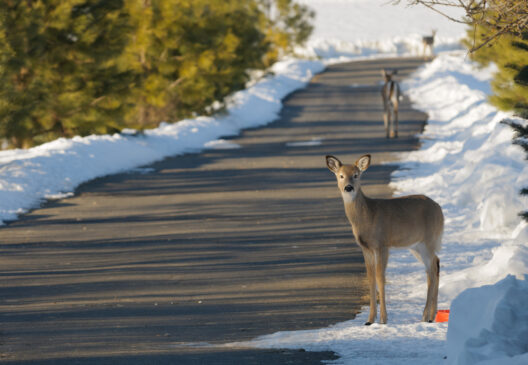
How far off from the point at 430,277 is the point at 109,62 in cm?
2227

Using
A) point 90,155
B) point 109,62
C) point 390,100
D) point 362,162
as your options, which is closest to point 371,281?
point 362,162

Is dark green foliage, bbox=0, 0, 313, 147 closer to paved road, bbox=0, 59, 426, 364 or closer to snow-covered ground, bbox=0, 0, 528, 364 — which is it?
snow-covered ground, bbox=0, 0, 528, 364

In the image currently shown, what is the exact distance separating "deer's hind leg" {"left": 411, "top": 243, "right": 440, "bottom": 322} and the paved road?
811 millimetres

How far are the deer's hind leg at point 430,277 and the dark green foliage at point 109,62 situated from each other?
45.8 ft

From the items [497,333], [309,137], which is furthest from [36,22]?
[497,333]

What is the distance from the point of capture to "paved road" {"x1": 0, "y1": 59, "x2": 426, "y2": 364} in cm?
838

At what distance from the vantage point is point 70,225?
1496cm

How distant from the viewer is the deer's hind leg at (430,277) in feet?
29.0

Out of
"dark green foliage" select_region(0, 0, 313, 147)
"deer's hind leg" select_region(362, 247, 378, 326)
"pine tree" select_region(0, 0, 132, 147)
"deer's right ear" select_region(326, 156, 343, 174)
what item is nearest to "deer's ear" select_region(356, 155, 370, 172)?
"deer's right ear" select_region(326, 156, 343, 174)

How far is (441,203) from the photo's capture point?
1561 centimetres

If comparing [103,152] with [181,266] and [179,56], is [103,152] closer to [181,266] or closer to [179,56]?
[181,266]

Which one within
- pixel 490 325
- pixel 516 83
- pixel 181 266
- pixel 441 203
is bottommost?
pixel 441 203

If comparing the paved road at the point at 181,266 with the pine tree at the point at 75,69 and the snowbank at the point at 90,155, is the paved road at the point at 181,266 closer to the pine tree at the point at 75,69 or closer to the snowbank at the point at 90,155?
the snowbank at the point at 90,155

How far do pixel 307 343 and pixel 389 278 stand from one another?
118 inches
